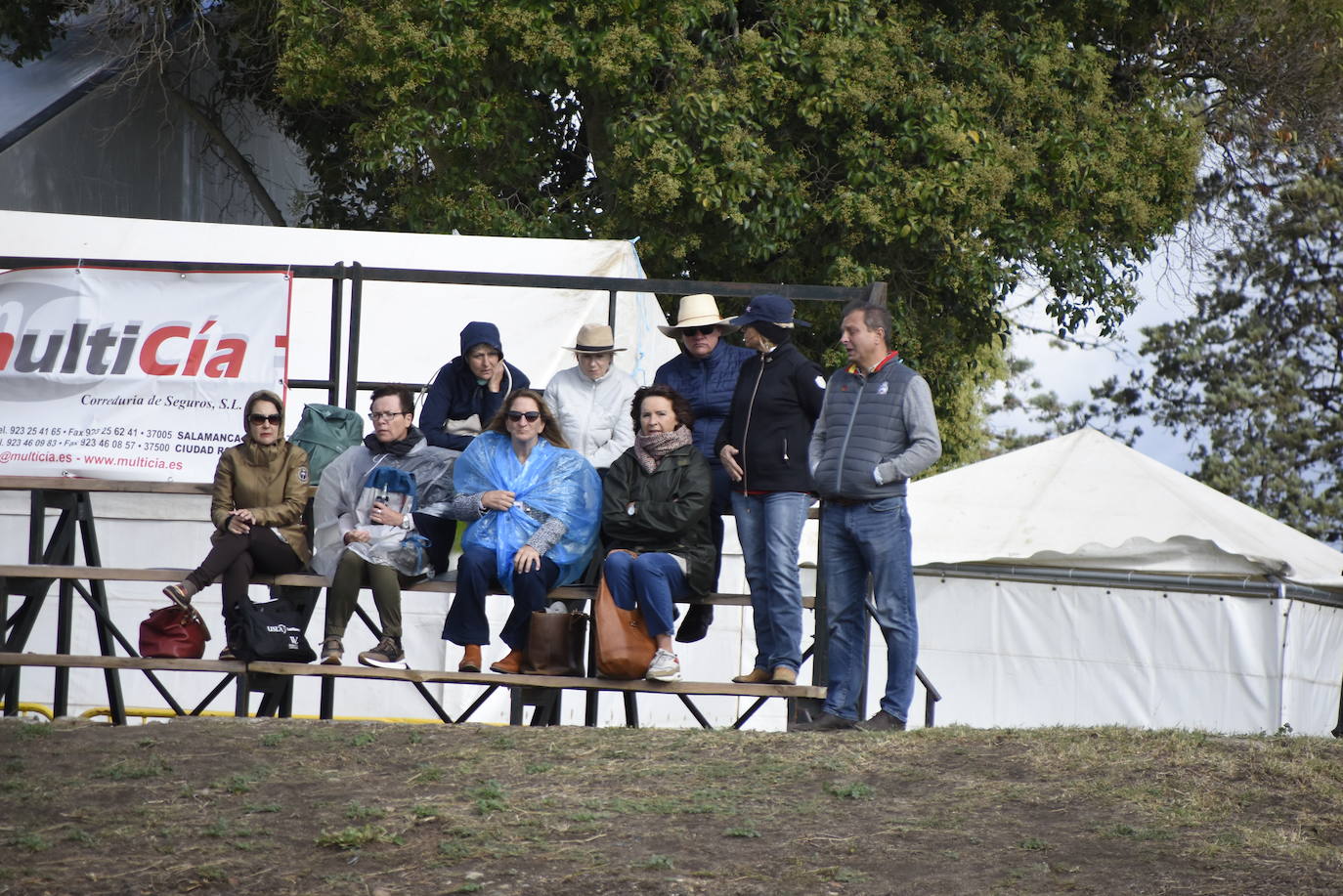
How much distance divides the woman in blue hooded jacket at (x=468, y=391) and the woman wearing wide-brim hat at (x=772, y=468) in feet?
4.30

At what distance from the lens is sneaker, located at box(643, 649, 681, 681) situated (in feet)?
22.2

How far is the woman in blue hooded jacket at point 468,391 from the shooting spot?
773 centimetres

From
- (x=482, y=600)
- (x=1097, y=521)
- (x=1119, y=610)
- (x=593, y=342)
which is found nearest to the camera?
(x=482, y=600)

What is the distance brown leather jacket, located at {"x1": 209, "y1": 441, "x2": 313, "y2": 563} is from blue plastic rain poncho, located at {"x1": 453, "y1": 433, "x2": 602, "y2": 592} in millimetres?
869

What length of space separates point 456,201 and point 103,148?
4607 mm

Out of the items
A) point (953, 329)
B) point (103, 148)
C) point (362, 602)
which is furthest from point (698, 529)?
point (103, 148)

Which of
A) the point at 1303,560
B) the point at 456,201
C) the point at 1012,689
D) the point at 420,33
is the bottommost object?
the point at 1012,689

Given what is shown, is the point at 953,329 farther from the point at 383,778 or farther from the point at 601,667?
the point at 383,778

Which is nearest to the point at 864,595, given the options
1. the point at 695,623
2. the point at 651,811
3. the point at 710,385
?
the point at 695,623

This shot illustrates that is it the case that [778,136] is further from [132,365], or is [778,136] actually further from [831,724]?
[831,724]

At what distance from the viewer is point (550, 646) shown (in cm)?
696

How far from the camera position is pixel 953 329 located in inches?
623

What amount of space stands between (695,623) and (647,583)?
2.16 ft

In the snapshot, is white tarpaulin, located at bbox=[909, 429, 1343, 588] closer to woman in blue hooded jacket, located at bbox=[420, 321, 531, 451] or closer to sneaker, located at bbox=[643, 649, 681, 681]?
woman in blue hooded jacket, located at bbox=[420, 321, 531, 451]
